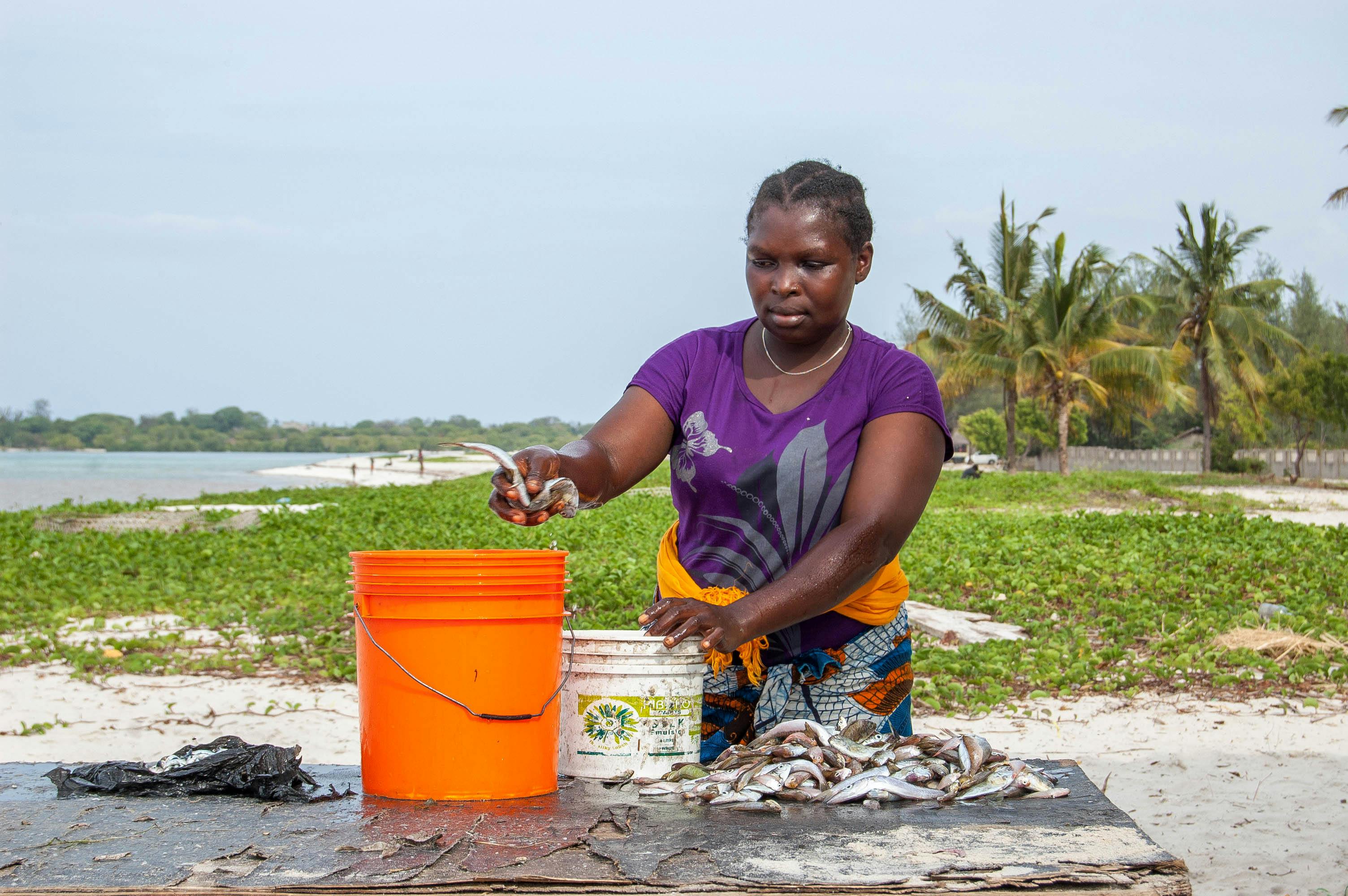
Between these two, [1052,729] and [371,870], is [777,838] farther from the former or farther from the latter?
[1052,729]

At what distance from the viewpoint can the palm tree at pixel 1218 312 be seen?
28.1m

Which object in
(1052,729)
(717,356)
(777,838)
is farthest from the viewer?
(1052,729)

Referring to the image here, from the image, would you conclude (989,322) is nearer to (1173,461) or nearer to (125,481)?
(1173,461)

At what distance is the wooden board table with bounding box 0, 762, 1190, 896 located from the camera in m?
1.60

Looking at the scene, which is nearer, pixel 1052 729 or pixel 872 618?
pixel 872 618

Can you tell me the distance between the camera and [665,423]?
2.36 metres

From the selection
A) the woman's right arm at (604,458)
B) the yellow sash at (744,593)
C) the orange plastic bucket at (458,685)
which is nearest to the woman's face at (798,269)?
the woman's right arm at (604,458)

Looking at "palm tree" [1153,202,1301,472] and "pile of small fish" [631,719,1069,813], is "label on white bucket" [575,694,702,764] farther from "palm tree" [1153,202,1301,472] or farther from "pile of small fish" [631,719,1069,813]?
"palm tree" [1153,202,1301,472]

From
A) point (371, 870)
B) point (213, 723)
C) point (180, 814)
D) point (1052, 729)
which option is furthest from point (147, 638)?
point (371, 870)

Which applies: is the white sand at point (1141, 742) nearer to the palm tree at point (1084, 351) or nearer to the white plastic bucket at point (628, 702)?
the white plastic bucket at point (628, 702)

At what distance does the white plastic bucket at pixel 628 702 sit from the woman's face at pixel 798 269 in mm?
647

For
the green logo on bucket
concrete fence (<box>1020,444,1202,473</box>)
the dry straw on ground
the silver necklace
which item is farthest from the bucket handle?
concrete fence (<box>1020,444,1202,473</box>)

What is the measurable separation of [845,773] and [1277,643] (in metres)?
5.75

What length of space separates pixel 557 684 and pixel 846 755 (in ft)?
1.82
